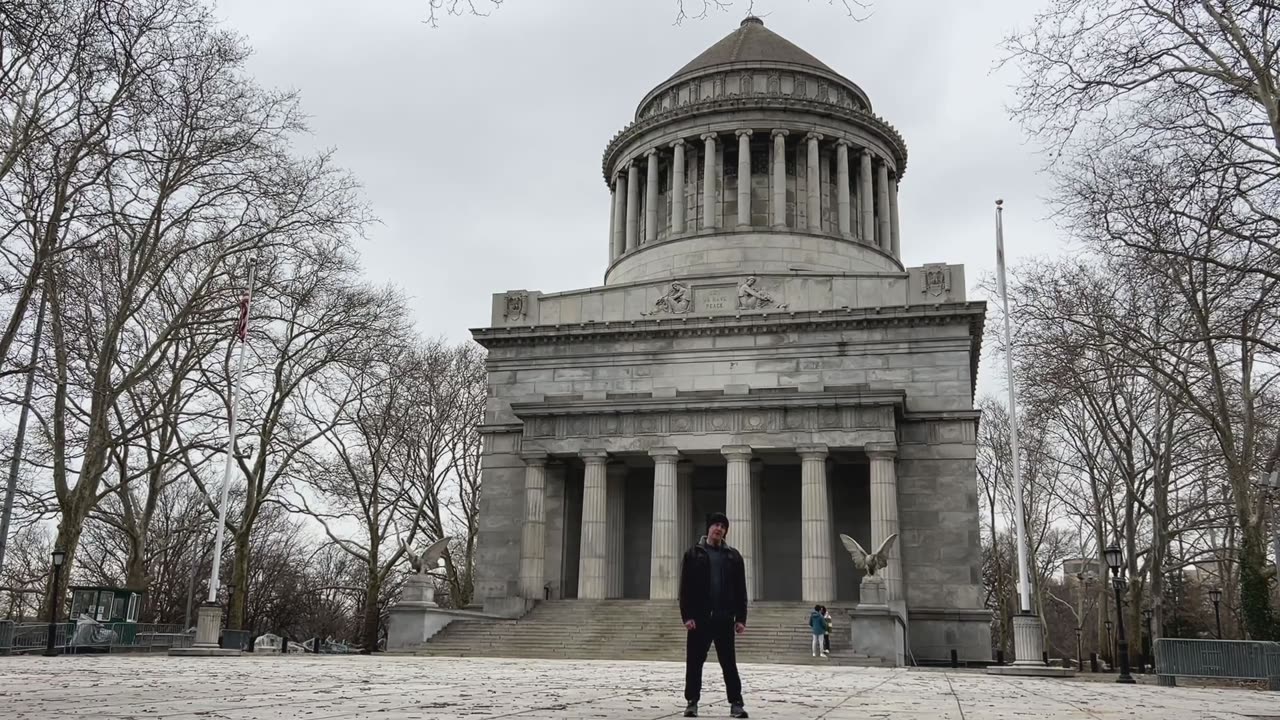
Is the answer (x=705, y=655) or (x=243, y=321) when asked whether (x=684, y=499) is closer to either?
(x=243, y=321)

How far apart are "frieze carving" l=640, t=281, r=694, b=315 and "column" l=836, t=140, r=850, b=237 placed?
476 inches

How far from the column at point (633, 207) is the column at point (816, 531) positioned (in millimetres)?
20656

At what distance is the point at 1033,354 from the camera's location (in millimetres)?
34125

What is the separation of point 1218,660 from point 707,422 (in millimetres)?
17313

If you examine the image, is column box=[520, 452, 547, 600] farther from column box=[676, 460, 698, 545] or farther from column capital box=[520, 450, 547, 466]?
column box=[676, 460, 698, 545]

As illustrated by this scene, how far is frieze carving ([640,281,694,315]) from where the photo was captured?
4047cm

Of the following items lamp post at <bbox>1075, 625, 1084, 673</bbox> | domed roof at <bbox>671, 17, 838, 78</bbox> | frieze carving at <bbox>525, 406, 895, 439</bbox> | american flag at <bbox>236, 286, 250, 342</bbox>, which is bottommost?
lamp post at <bbox>1075, 625, 1084, 673</bbox>

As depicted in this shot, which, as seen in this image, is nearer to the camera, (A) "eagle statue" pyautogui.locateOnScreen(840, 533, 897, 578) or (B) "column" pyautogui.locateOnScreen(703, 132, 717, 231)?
(A) "eagle statue" pyautogui.locateOnScreen(840, 533, 897, 578)

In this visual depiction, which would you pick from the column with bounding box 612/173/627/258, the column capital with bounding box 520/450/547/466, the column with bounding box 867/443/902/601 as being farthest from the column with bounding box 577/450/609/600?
the column with bounding box 612/173/627/258

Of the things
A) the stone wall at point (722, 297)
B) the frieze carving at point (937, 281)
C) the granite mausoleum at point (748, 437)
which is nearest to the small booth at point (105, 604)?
the granite mausoleum at point (748, 437)

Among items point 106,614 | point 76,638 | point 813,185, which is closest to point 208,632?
point 76,638

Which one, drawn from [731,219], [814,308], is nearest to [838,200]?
[731,219]

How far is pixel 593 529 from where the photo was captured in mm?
35750

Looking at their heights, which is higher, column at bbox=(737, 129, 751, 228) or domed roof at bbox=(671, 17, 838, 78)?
domed roof at bbox=(671, 17, 838, 78)
